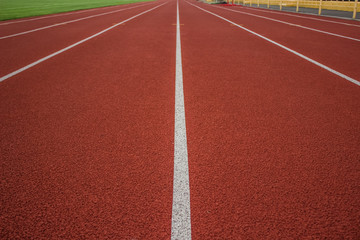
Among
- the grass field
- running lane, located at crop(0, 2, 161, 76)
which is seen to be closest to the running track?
running lane, located at crop(0, 2, 161, 76)

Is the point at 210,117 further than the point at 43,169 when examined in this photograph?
Yes

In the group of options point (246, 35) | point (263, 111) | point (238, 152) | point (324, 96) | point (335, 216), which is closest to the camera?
point (335, 216)

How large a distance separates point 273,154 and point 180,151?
925mm

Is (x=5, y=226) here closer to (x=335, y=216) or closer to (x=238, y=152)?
(x=238, y=152)

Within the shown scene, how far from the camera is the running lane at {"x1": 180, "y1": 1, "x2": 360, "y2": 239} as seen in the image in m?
1.78

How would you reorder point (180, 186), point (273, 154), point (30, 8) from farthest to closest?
point (30, 8), point (273, 154), point (180, 186)

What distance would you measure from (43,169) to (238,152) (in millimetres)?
1864

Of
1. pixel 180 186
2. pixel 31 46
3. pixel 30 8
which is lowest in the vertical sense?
pixel 180 186

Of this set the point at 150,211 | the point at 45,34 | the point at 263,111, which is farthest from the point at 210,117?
the point at 45,34

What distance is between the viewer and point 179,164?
238cm

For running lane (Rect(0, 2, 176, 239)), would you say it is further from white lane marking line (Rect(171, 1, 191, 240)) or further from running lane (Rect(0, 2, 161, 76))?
running lane (Rect(0, 2, 161, 76))

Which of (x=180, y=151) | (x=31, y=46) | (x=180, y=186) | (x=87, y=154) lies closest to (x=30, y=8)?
(x=31, y=46)

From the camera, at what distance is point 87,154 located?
8.34ft

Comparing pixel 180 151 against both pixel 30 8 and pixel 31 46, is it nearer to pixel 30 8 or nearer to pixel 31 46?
pixel 31 46
